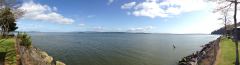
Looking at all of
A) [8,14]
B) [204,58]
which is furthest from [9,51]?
[204,58]

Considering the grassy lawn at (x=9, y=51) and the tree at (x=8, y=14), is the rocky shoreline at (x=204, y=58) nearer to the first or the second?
the grassy lawn at (x=9, y=51)

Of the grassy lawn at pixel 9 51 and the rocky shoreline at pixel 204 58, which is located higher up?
the grassy lawn at pixel 9 51

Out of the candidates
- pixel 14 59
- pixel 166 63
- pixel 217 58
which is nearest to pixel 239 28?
pixel 166 63

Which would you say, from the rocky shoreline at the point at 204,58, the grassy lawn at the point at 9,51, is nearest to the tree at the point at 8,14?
the grassy lawn at the point at 9,51

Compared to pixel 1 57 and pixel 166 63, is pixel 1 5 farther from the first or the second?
pixel 166 63

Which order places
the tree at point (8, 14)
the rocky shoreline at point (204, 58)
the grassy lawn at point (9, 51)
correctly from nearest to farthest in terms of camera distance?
1. the grassy lawn at point (9, 51)
2. the tree at point (8, 14)
3. the rocky shoreline at point (204, 58)

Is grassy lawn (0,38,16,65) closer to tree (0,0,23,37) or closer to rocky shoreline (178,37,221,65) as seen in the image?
tree (0,0,23,37)

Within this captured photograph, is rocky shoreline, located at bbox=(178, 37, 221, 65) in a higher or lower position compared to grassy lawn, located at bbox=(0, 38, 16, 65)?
lower

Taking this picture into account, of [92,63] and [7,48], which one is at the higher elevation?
[7,48]

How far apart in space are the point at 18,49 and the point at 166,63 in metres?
Answer: 44.1

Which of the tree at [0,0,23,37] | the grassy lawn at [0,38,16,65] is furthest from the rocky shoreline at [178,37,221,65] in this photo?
the tree at [0,0,23,37]

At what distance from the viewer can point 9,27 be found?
171 ft

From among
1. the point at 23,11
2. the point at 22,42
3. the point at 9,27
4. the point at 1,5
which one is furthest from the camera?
the point at 9,27

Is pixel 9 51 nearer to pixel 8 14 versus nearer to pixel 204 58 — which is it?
pixel 8 14
